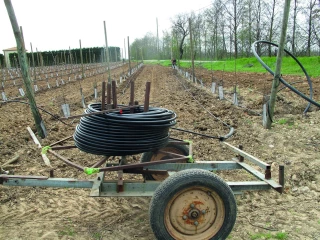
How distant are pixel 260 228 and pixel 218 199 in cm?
79

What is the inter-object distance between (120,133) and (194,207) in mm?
1092

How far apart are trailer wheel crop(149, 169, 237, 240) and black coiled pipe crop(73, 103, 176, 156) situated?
0.66m

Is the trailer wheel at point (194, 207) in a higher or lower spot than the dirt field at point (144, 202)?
higher

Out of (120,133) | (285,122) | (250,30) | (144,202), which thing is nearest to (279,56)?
(285,122)

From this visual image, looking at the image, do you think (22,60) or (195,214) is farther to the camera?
(22,60)

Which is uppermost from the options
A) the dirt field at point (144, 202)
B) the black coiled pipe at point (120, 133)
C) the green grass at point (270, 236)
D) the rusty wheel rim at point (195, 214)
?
the black coiled pipe at point (120, 133)

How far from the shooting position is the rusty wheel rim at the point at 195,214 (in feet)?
9.89

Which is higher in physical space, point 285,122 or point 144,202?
point 285,122

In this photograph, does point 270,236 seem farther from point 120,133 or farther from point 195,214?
point 120,133

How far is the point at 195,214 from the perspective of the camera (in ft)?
9.95

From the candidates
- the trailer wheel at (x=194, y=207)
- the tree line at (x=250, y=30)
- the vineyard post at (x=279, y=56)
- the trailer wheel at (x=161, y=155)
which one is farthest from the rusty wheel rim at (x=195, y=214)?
the tree line at (x=250, y=30)

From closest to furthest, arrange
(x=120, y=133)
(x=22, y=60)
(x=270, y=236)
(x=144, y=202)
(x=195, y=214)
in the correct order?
(x=195, y=214), (x=270, y=236), (x=120, y=133), (x=144, y=202), (x=22, y=60)

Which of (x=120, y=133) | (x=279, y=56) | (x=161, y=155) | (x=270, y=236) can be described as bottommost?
(x=270, y=236)

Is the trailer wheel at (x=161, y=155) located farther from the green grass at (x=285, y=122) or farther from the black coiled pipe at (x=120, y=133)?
the green grass at (x=285, y=122)
